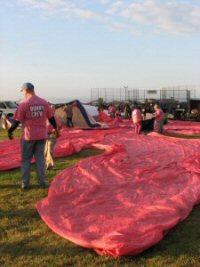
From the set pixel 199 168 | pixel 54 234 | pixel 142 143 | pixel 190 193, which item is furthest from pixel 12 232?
pixel 142 143

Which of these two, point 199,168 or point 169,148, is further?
point 169,148

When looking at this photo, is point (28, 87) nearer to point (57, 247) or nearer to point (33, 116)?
point (33, 116)

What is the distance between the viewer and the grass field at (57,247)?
412 centimetres

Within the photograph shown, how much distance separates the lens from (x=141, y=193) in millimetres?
6441

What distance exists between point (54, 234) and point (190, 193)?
2331 millimetres

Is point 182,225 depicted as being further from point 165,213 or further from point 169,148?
point 169,148

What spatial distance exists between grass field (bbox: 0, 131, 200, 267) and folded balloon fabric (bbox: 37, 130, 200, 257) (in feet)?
0.32

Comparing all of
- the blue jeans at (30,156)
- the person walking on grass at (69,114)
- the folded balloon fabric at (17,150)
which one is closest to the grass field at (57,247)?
the blue jeans at (30,156)

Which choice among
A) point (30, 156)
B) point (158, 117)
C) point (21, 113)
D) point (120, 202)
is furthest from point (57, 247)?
point (158, 117)

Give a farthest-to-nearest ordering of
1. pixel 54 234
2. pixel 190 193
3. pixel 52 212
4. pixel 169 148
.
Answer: pixel 169 148 → pixel 190 193 → pixel 52 212 → pixel 54 234

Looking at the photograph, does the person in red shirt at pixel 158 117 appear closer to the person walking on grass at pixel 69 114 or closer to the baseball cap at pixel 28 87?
the person walking on grass at pixel 69 114

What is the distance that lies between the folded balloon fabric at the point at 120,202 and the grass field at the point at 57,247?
0.32 ft

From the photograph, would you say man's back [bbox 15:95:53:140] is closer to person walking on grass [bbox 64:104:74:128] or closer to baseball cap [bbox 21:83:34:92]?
baseball cap [bbox 21:83:34:92]

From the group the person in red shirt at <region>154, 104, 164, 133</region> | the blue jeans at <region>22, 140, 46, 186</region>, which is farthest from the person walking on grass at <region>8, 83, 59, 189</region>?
the person in red shirt at <region>154, 104, 164, 133</region>
